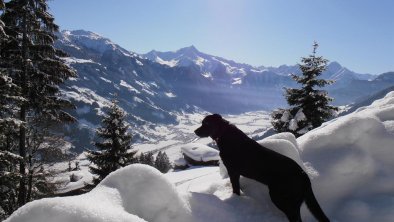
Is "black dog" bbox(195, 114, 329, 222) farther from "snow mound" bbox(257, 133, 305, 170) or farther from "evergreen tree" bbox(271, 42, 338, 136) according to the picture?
"evergreen tree" bbox(271, 42, 338, 136)

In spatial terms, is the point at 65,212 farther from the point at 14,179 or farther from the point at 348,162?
the point at 14,179

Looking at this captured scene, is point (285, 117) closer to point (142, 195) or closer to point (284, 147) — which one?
point (284, 147)

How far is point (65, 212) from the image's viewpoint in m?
3.03

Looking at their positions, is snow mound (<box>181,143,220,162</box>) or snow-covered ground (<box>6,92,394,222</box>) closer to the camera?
snow-covered ground (<box>6,92,394,222</box>)

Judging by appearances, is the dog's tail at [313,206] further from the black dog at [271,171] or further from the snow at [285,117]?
the snow at [285,117]

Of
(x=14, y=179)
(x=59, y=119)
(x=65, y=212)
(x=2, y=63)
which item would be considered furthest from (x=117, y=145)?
(x=65, y=212)

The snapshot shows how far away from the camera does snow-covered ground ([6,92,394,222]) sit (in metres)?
3.25

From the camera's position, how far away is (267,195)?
545cm

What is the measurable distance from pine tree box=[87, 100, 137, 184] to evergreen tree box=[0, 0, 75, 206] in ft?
17.4

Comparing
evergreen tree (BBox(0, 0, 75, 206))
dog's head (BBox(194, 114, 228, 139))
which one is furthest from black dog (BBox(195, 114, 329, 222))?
evergreen tree (BBox(0, 0, 75, 206))

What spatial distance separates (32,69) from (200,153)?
24568 millimetres

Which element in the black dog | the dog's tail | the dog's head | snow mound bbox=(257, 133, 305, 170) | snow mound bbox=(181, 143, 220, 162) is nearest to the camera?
the black dog

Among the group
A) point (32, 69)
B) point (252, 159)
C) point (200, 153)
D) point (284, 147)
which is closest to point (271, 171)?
point (252, 159)

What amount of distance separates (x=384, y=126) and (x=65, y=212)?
5.80 metres
